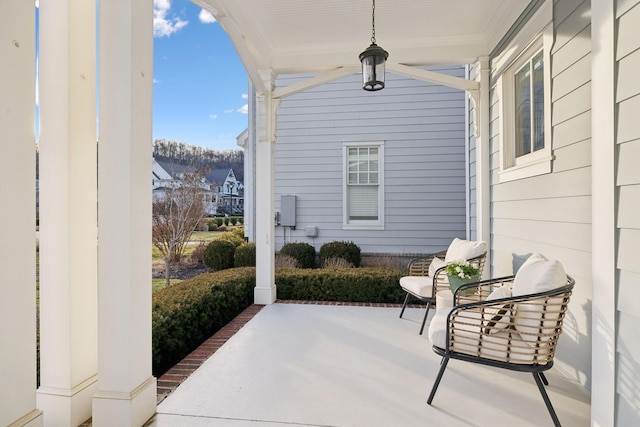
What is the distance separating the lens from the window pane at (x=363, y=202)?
714 centimetres

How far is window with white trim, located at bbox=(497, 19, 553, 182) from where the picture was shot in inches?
113

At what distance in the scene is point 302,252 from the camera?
691 centimetres

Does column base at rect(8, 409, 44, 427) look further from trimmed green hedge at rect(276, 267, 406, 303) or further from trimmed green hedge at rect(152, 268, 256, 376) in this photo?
trimmed green hedge at rect(276, 267, 406, 303)

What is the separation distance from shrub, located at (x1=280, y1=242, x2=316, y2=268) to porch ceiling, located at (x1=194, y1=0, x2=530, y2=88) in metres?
3.35

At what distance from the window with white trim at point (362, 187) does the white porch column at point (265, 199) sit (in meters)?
2.71

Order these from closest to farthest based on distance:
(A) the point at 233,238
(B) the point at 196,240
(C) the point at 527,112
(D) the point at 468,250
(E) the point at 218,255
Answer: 1. (C) the point at 527,112
2. (D) the point at 468,250
3. (E) the point at 218,255
4. (B) the point at 196,240
5. (A) the point at 233,238

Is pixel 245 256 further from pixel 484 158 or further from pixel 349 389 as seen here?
pixel 349 389

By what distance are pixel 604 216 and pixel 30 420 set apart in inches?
108

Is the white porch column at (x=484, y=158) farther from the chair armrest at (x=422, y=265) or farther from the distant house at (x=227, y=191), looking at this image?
the distant house at (x=227, y=191)

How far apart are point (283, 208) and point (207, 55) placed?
796cm

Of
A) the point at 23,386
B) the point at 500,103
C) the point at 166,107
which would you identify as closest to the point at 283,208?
the point at 500,103

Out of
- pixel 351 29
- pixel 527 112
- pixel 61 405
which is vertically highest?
pixel 351 29

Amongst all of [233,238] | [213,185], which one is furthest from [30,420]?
[213,185]

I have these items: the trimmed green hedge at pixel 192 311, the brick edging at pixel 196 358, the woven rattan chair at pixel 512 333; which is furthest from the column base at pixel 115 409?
the woven rattan chair at pixel 512 333
